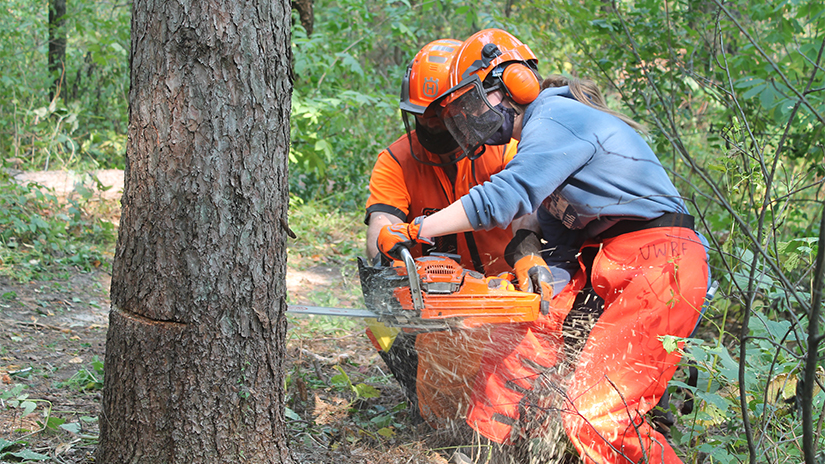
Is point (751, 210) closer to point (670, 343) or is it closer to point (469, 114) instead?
point (469, 114)

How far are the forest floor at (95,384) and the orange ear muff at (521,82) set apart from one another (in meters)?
1.63

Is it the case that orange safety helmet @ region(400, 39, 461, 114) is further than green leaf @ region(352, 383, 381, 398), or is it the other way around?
green leaf @ region(352, 383, 381, 398)

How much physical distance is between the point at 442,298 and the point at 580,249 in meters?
0.77

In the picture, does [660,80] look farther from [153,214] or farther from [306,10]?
[153,214]

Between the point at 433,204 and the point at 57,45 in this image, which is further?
the point at 57,45

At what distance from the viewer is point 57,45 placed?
783 centimetres

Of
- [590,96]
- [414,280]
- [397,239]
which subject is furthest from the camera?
[590,96]

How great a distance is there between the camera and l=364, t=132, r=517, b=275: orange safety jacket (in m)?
3.07

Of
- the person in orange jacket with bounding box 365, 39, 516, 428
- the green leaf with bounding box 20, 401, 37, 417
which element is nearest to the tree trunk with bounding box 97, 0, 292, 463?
the green leaf with bounding box 20, 401, 37, 417

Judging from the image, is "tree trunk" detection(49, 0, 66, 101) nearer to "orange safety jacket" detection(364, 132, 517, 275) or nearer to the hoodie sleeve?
"orange safety jacket" detection(364, 132, 517, 275)

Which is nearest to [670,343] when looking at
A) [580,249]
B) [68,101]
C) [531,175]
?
[531,175]

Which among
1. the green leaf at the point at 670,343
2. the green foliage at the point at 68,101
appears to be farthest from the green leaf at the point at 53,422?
the green foliage at the point at 68,101

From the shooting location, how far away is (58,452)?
6.50 feet

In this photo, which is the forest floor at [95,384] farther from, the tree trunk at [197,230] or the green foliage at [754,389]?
the green foliage at [754,389]
